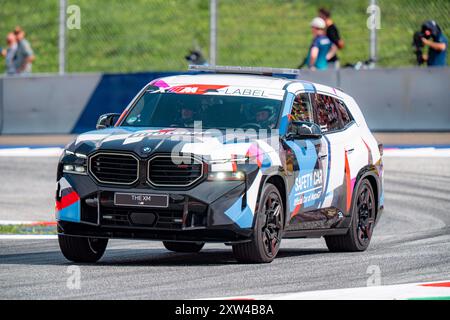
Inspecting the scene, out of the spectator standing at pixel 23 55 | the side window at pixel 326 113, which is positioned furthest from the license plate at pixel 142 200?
the spectator standing at pixel 23 55

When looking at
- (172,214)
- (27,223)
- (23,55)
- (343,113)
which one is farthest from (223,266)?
(23,55)

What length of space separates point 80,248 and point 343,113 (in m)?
3.56

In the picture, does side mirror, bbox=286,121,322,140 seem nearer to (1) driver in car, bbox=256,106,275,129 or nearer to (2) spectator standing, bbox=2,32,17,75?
(1) driver in car, bbox=256,106,275,129

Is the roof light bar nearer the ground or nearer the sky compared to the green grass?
nearer the sky

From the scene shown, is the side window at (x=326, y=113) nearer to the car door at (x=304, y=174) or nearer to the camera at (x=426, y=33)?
the car door at (x=304, y=174)

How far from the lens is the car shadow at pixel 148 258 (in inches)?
454

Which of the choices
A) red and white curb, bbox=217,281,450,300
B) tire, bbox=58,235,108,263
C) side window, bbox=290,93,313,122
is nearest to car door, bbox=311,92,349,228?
side window, bbox=290,93,313,122

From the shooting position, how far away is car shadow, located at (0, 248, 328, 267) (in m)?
11.5

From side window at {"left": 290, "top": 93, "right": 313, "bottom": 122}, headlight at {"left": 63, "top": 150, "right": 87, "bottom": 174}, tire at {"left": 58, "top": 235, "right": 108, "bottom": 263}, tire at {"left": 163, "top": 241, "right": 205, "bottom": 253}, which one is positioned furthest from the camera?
tire at {"left": 163, "top": 241, "right": 205, "bottom": 253}

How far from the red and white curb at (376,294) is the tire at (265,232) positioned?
1688 millimetres

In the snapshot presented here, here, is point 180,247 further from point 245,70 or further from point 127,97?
point 127,97

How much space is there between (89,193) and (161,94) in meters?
1.82

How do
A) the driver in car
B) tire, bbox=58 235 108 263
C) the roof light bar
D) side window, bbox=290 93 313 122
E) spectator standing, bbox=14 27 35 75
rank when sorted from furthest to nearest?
spectator standing, bbox=14 27 35 75 → the roof light bar → side window, bbox=290 93 313 122 → the driver in car → tire, bbox=58 235 108 263

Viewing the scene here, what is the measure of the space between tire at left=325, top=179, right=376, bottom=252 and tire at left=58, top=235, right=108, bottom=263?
286 cm
